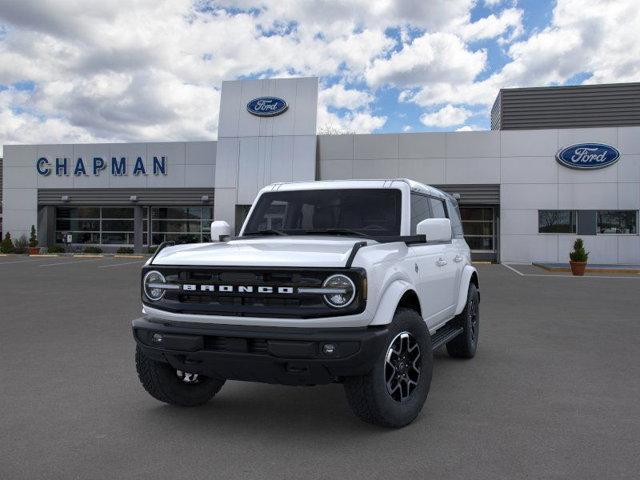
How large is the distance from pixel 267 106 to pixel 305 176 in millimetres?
4052

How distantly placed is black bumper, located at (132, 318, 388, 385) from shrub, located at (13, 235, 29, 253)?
30743 mm

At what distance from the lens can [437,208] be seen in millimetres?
6102

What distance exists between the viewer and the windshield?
505cm

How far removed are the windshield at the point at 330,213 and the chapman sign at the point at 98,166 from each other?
84.7ft

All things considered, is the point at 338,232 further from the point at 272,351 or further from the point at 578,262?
the point at 578,262

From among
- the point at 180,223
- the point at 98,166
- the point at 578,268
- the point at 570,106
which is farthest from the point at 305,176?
the point at 570,106

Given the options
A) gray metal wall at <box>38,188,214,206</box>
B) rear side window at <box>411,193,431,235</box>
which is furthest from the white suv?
gray metal wall at <box>38,188,214,206</box>

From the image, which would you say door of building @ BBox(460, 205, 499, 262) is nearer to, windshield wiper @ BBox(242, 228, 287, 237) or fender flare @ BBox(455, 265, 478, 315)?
fender flare @ BBox(455, 265, 478, 315)

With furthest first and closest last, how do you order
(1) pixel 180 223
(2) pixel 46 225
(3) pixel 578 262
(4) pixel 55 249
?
(2) pixel 46 225 < (1) pixel 180 223 < (4) pixel 55 249 < (3) pixel 578 262

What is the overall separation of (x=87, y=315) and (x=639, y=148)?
23.8 metres

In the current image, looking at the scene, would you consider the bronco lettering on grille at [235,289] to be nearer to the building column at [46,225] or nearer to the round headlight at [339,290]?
the round headlight at [339,290]

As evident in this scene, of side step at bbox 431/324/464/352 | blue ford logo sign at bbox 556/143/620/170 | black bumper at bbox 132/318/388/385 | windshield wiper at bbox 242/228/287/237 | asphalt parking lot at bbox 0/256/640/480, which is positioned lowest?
asphalt parking lot at bbox 0/256/640/480

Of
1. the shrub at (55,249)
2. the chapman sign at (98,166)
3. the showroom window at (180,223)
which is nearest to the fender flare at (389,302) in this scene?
the chapman sign at (98,166)

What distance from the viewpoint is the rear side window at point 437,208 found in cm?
591
